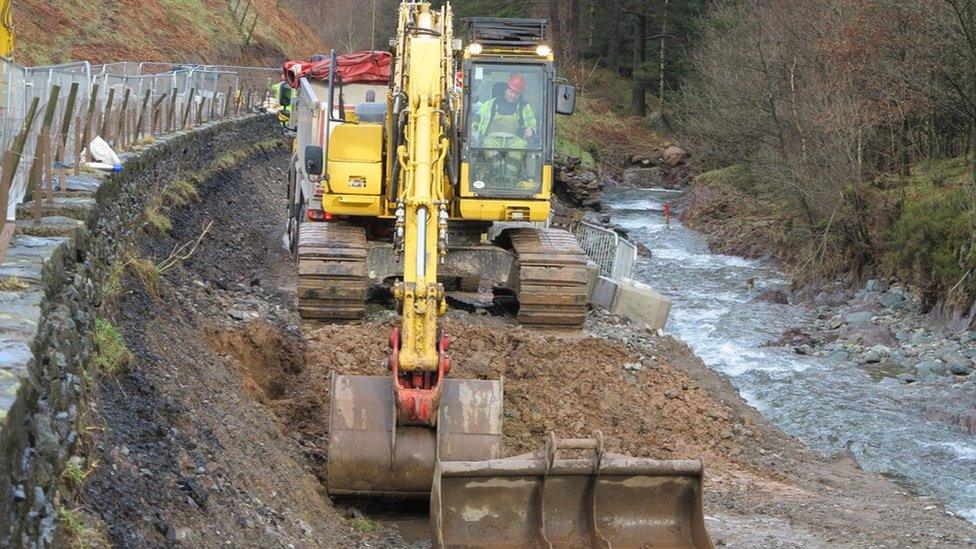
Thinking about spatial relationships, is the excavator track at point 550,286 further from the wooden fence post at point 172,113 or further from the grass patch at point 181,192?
the wooden fence post at point 172,113

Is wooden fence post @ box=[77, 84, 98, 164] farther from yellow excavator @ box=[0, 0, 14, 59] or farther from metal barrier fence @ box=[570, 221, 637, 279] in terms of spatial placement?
metal barrier fence @ box=[570, 221, 637, 279]

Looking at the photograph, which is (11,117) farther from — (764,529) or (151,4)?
(151,4)

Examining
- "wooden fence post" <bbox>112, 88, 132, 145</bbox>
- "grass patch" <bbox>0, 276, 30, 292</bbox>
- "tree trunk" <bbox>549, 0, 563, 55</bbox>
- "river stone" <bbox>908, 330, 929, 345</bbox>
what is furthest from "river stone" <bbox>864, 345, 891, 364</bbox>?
"tree trunk" <bbox>549, 0, 563, 55</bbox>

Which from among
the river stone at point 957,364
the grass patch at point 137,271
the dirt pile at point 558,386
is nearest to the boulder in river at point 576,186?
the river stone at point 957,364

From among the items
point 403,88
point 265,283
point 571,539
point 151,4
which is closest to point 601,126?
point 151,4

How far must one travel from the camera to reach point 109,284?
10156 millimetres

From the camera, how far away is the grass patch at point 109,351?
8.14 meters

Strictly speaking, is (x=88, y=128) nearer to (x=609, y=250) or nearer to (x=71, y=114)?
(x=71, y=114)

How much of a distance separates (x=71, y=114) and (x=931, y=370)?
42.2ft

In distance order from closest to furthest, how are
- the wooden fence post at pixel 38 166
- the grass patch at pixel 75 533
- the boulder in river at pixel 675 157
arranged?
1. the grass patch at pixel 75 533
2. the wooden fence post at pixel 38 166
3. the boulder in river at pixel 675 157

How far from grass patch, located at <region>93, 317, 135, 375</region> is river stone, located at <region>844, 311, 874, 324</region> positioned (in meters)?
16.8

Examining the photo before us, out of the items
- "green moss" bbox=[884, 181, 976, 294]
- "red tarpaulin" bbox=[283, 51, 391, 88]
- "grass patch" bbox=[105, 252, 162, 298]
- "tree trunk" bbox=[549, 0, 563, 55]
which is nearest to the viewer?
"grass patch" bbox=[105, 252, 162, 298]

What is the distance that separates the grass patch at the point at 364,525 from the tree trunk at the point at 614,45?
5072cm

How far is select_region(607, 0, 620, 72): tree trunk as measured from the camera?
5869 centimetres
